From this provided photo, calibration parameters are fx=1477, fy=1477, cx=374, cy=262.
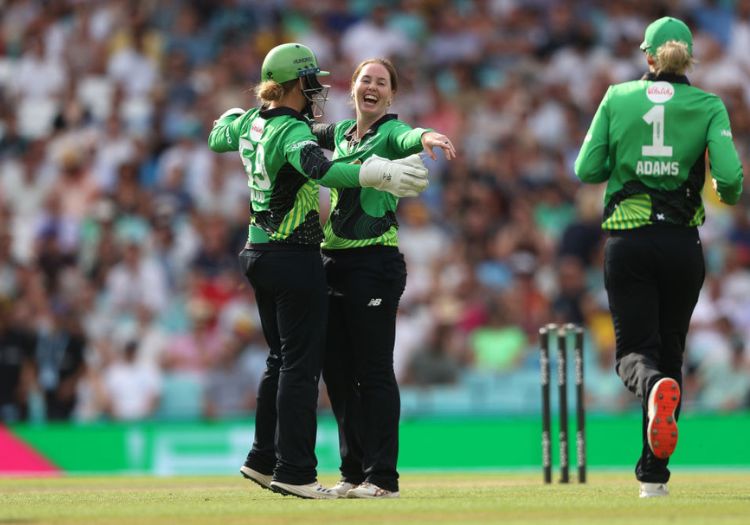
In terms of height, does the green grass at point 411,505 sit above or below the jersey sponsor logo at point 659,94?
below

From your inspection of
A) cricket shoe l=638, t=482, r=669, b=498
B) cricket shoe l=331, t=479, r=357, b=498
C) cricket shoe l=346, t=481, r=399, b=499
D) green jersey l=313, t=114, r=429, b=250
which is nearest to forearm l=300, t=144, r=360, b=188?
green jersey l=313, t=114, r=429, b=250

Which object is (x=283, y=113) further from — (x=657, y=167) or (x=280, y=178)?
(x=657, y=167)

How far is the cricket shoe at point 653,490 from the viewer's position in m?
7.77

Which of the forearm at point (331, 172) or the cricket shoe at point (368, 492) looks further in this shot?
the cricket shoe at point (368, 492)

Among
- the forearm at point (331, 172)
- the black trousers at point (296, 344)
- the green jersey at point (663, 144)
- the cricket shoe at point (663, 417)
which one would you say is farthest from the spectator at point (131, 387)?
the cricket shoe at point (663, 417)

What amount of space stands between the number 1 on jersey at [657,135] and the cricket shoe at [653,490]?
5.69ft

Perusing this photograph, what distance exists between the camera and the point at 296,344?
791 cm

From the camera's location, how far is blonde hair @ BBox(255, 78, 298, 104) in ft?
26.3

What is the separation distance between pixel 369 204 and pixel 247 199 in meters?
9.44

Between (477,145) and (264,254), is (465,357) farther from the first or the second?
(264,254)

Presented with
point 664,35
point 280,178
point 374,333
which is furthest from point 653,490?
point 280,178

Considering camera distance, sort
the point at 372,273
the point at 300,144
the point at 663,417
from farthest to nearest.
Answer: the point at 372,273
the point at 300,144
the point at 663,417

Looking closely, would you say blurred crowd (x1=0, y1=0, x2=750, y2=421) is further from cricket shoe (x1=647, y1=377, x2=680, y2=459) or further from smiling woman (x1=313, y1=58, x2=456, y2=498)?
cricket shoe (x1=647, y1=377, x2=680, y2=459)

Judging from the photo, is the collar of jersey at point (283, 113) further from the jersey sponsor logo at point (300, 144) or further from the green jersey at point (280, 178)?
the jersey sponsor logo at point (300, 144)
